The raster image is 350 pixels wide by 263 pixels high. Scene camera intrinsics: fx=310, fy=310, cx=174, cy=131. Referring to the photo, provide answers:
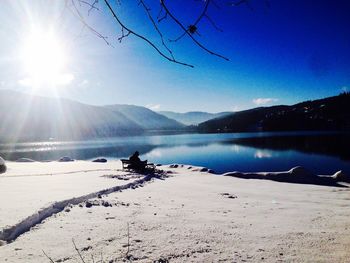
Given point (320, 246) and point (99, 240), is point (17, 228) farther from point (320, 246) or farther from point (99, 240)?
point (320, 246)

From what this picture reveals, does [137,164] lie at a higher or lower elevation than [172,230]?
higher

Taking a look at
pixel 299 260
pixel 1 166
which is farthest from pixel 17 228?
pixel 1 166

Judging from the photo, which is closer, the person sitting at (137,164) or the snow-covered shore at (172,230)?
the snow-covered shore at (172,230)

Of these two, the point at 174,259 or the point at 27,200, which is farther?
the point at 27,200

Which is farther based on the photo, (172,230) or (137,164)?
(137,164)

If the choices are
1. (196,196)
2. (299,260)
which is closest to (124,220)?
(299,260)

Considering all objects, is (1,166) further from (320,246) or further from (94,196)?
(320,246)

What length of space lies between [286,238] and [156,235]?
2.73 m

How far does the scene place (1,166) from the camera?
19.8m

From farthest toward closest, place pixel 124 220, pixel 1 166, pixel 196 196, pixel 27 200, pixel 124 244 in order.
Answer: pixel 1 166, pixel 196 196, pixel 27 200, pixel 124 220, pixel 124 244

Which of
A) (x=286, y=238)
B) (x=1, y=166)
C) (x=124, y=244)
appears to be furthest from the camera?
(x=1, y=166)

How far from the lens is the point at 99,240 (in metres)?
6.16

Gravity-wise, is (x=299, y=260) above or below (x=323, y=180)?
above

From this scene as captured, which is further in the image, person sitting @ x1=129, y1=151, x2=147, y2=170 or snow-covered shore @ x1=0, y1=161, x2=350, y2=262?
person sitting @ x1=129, y1=151, x2=147, y2=170
